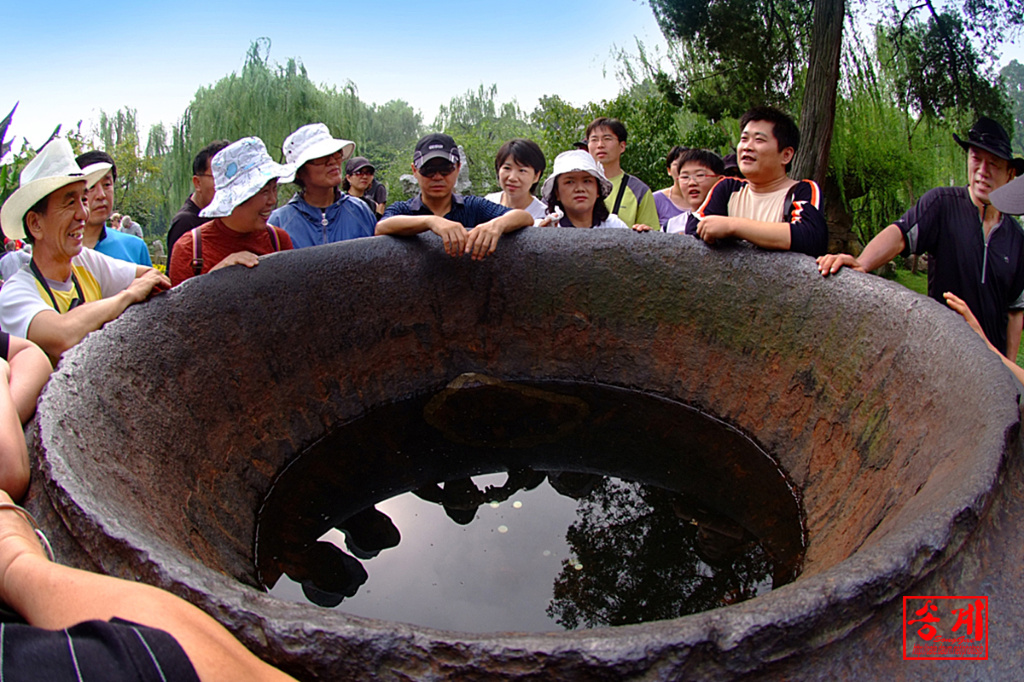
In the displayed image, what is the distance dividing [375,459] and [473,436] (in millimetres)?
441

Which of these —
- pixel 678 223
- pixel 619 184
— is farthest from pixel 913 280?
pixel 619 184

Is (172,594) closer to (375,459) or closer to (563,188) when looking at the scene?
(375,459)

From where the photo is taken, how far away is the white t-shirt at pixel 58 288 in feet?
7.23

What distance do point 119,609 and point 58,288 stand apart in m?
1.74

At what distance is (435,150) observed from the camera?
11.0 feet

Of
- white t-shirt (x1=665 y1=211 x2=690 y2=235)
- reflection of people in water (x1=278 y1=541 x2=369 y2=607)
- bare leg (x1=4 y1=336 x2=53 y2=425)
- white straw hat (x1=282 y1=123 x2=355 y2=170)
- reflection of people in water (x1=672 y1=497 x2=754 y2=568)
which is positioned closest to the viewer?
bare leg (x1=4 y1=336 x2=53 y2=425)

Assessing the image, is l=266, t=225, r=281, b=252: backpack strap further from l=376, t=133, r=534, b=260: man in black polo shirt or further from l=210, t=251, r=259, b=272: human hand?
l=376, t=133, r=534, b=260: man in black polo shirt

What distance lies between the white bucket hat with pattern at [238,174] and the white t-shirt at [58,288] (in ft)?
1.34

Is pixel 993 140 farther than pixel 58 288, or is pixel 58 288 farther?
pixel 993 140

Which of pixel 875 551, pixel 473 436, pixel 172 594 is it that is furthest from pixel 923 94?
pixel 172 594

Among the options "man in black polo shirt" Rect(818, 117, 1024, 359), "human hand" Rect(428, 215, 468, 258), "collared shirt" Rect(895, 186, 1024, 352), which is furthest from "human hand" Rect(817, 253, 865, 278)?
"human hand" Rect(428, 215, 468, 258)

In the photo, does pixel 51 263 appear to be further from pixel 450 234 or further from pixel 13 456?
pixel 450 234

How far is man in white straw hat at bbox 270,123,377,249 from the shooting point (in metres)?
3.34

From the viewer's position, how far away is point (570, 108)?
8.99 meters
